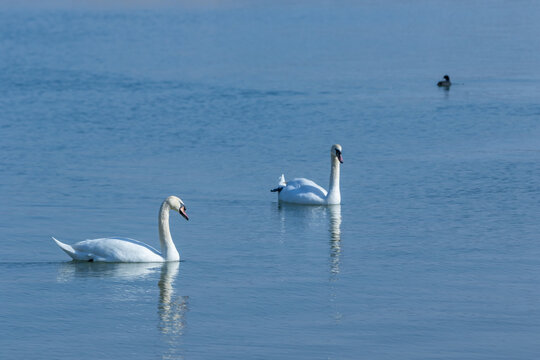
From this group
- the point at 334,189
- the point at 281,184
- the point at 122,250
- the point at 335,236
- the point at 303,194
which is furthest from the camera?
the point at 281,184

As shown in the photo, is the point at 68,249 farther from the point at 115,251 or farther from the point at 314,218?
the point at 314,218

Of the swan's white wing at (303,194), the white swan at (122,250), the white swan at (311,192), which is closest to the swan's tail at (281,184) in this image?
the white swan at (311,192)

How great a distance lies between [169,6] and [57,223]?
285ft

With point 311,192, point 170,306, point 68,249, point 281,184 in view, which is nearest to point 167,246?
point 68,249

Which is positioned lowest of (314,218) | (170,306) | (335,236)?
(170,306)

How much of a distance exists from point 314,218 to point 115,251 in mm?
5096

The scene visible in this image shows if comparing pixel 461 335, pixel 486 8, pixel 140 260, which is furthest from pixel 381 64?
pixel 486 8

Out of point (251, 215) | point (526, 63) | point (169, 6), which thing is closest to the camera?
point (251, 215)

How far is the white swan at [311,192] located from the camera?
2137cm

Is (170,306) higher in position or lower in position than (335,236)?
lower

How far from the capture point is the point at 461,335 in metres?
12.7

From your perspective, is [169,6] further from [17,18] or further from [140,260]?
[140,260]

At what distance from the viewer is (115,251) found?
1636cm

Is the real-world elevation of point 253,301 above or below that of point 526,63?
below
